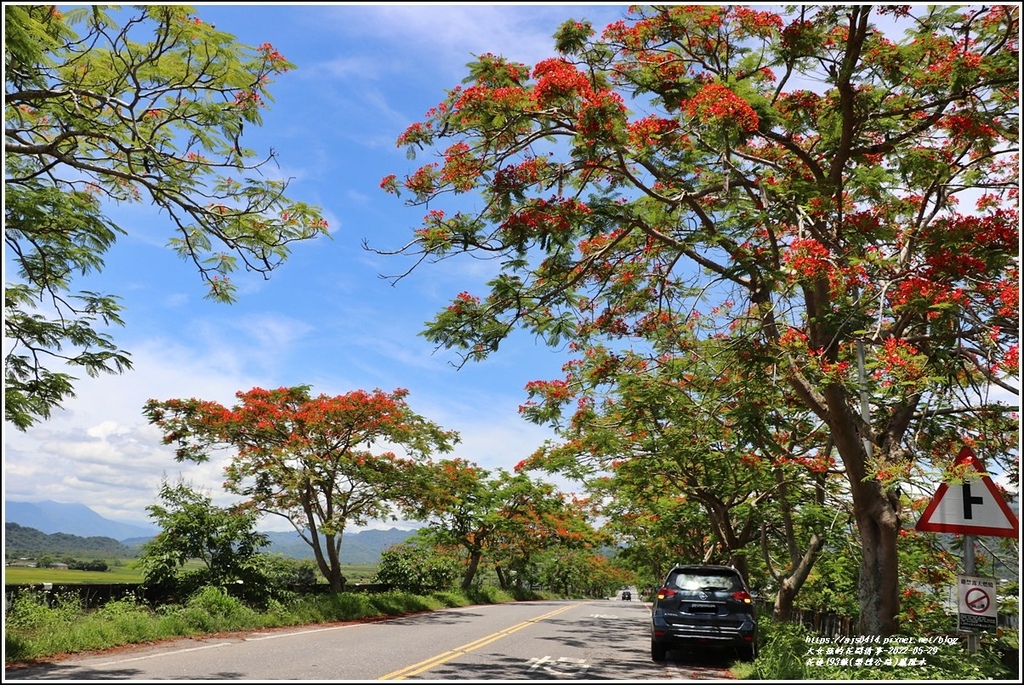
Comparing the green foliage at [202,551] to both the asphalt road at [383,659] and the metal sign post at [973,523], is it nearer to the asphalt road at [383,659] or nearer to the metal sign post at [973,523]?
the asphalt road at [383,659]

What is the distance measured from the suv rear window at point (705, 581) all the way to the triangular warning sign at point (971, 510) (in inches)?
163

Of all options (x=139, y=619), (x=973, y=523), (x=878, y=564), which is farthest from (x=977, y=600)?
(x=139, y=619)

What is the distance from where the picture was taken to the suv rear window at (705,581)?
38.5ft

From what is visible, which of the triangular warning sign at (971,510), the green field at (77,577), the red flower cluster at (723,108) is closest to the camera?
the triangular warning sign at (971,510)

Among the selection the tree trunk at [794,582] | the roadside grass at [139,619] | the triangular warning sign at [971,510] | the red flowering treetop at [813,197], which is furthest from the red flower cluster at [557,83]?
the tree trunk at [794,582]

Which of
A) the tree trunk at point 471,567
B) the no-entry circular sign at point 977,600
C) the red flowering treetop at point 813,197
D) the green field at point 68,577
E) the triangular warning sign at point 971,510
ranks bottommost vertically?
the tree trunk at point 471,567

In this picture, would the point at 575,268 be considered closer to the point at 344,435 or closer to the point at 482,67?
the point at 482,67

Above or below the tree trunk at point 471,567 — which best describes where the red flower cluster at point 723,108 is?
above

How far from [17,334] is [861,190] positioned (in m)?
16.1

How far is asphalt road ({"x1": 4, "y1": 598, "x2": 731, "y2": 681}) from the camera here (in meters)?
9.62

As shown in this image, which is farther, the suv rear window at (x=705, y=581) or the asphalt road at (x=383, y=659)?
the suv rear window at (x=705, y=581)

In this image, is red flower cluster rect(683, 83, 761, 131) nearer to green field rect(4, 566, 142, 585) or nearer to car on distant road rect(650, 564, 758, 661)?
car on distant road rect(650, 564, 758, 661)

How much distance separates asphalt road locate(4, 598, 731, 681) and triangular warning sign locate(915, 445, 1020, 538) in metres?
3.98

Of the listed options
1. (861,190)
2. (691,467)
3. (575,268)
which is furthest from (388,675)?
(691,467)
